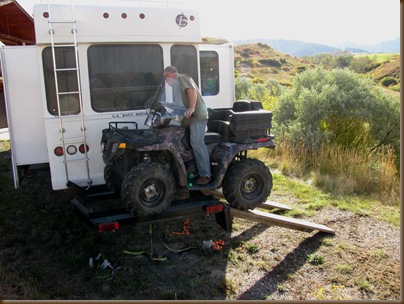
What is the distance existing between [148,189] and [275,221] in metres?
1.94

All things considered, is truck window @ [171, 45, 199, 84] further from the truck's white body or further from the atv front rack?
the atv front rack

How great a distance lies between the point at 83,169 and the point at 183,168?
5.26 feet

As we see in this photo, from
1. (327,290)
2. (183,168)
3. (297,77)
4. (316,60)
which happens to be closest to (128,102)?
(183,168)

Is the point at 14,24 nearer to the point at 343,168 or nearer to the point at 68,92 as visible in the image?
the point at 68,92

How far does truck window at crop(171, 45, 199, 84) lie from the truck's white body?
19mm

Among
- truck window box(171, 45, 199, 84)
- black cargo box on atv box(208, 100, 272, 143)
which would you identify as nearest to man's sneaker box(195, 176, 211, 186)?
black cargo box on atv box(208, 100, 272, 143)

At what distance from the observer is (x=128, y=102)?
5.85m

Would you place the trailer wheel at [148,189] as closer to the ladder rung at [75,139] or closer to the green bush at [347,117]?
the ladder rung at [75,139]

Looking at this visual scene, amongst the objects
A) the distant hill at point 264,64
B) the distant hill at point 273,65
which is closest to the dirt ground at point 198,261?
the distant hill at point 273,65

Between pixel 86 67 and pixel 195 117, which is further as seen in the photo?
pixel 86 67

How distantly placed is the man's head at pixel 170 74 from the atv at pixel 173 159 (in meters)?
0.30

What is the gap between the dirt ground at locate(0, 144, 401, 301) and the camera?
14.6 feet

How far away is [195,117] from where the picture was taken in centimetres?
503

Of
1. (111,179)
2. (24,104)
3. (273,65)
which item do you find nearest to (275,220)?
(111,179)
